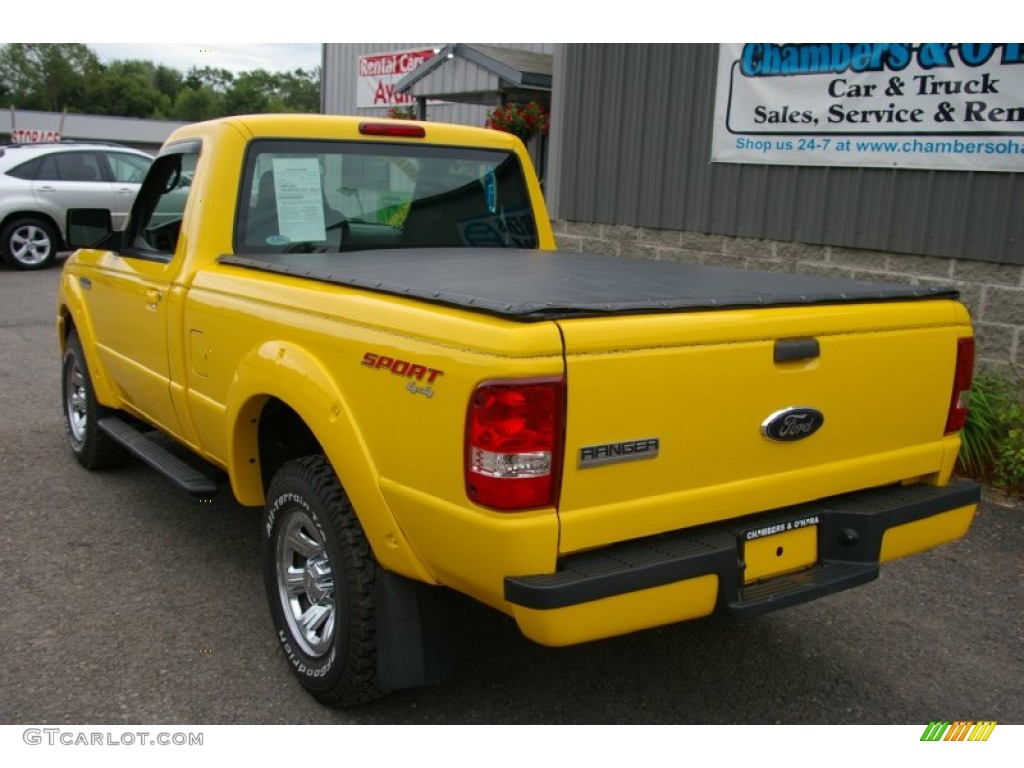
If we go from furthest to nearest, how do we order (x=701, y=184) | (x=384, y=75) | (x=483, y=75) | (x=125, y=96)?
(x=125, y=96)
(x=384, y=75)
(x=483, y=75)
(x=701, y=184)

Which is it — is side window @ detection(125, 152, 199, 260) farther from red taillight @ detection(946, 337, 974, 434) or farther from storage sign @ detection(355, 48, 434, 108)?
storage sign @ detection(355, 48, 434, 108)

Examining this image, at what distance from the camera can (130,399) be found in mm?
4879

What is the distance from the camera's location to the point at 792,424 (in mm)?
2793

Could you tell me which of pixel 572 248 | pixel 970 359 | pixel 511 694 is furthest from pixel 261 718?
pixel 572 248

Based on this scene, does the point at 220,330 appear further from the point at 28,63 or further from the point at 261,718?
the point at 28,63

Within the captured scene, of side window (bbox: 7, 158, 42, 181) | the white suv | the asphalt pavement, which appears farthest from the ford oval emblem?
side window (bbox: 7, 158, 42, 181)

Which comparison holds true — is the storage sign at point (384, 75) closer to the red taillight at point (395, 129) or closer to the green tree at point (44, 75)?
the red taillight at point (395, 129)

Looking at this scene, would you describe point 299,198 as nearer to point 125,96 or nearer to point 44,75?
point 44,75

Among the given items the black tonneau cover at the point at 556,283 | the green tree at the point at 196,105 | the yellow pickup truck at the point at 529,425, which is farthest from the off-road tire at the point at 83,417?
the green tree at the point at 196,105

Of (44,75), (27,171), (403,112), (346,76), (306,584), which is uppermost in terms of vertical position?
(44,75)

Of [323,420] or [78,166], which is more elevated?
[78,166]

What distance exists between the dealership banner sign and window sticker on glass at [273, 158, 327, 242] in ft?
13.1

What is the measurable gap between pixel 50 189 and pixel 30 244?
0.89m

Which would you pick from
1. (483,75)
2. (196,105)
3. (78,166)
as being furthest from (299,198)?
(196,105)
